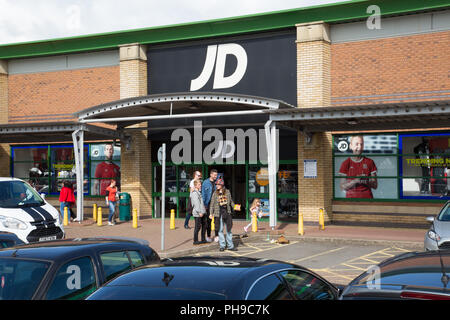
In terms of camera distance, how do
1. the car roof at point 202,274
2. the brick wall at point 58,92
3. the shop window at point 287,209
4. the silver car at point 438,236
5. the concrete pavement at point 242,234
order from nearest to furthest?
the car roof at point 202,274 → the silver car at point 438,236 → the concrete pavement at point 242,234 → the shop window at point 287,209 → the brick wall at point 58,92

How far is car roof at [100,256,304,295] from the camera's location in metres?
3.96

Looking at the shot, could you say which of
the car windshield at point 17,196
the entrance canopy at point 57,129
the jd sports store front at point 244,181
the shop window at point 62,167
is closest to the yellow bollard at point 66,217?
the entrance canopy at point 57,129

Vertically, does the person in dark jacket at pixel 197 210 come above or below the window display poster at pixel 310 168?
below

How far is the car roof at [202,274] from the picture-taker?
3.96 metres

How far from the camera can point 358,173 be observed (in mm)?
19438

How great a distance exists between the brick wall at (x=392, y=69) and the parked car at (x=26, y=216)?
36.6 feet

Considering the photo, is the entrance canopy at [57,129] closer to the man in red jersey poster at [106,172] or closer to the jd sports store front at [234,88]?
the man in red jersey poster at [106,172]

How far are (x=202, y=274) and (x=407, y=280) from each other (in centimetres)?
176

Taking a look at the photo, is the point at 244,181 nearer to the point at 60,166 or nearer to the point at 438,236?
the point at 60,166

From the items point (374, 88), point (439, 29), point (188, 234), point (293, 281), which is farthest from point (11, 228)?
point (439, 29)

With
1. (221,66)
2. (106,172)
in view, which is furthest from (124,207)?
(221,66)
